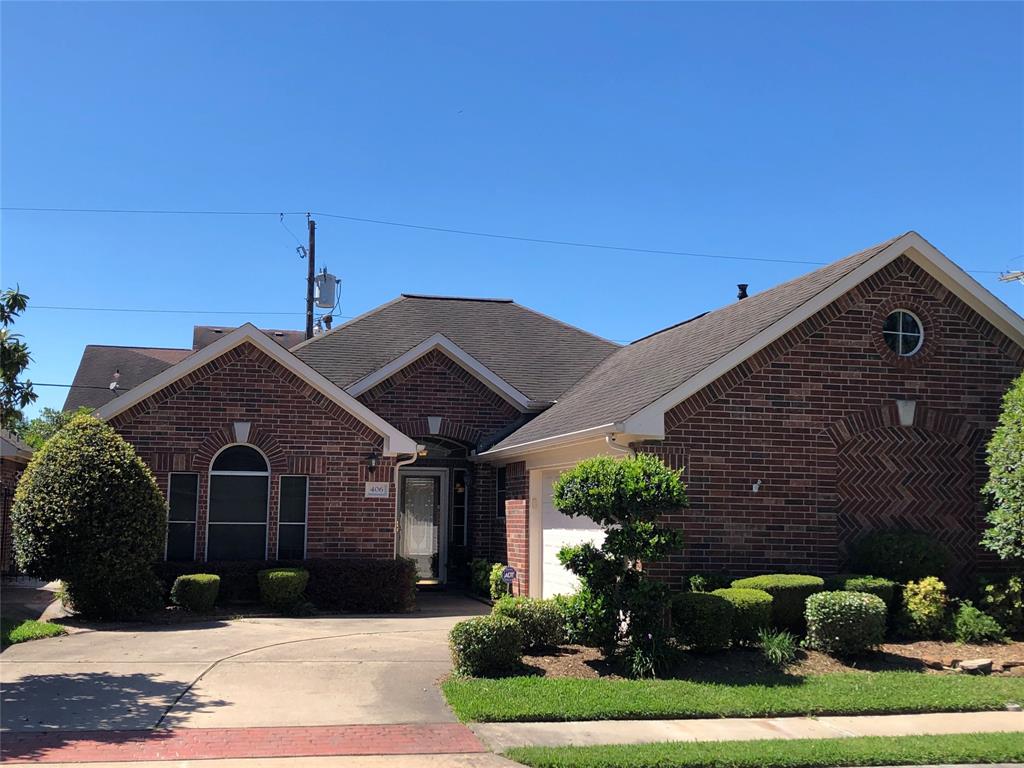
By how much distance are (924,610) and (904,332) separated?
4.21 meters

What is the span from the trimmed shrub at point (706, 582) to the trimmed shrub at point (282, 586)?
645 cm

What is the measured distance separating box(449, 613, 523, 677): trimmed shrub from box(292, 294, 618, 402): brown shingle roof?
9.54 meters

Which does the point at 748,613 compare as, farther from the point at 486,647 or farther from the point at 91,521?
the point at 91,521

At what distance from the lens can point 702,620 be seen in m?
10.4

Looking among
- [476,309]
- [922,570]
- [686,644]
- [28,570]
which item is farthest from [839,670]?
[476,309]

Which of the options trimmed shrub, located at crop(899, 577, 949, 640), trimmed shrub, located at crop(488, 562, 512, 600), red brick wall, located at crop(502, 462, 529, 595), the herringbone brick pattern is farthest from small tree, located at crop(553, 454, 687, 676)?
trimmed shrub, located at crop(488, 562, 512, 600)

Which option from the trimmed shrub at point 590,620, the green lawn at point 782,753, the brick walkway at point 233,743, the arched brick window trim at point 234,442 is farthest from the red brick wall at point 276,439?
the green lawn at point 782,753

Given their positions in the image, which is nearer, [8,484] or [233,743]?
[233,743]

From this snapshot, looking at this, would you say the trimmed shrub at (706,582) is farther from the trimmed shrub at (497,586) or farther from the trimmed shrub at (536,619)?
the trimmed shrub at (497,586)

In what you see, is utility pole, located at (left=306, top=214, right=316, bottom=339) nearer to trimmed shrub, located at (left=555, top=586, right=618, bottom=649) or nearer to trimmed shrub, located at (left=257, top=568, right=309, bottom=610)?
trimmed shrub, located at (left=257, top=568, right=309, bottom=610)

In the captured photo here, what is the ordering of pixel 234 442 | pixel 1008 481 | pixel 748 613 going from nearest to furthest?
1. pixel 748 613
2. pixel 1008 481
3. pixel 234 442

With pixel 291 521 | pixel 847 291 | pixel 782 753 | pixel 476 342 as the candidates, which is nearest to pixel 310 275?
pixel 476 342

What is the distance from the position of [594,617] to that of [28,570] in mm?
8776

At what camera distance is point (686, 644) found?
34.7 feet
